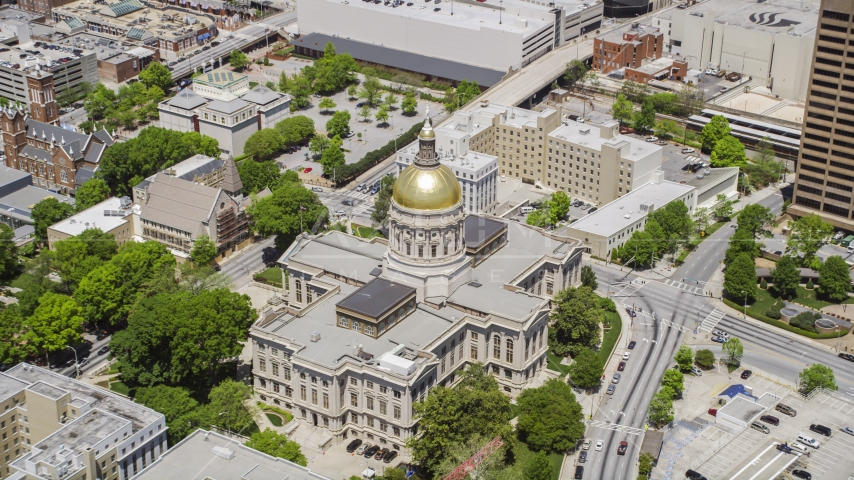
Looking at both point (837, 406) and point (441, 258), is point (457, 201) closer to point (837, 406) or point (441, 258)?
point (441, 258)

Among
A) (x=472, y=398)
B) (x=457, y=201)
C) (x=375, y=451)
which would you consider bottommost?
(x=375, y=451)

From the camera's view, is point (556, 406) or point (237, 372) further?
point (237, 372)

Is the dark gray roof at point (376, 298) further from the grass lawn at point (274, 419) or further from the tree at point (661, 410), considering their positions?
the tree at point (661, 410)

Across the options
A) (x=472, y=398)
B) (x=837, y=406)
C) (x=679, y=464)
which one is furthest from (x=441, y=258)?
(x=837, y=406)

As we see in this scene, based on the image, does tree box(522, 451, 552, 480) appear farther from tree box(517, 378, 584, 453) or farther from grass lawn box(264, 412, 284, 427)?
grass lawn box(264, 412, 284, 427)

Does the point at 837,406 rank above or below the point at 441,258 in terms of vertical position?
below

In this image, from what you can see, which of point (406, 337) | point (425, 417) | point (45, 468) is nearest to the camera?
point (45, 468)

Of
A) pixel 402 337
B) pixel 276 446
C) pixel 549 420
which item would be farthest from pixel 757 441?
pixel 276 446

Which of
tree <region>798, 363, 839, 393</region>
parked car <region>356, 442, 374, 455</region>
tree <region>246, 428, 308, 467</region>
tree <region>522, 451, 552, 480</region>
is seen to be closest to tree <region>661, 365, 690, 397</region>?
tree <region>798, 363, 839, 393</region>
